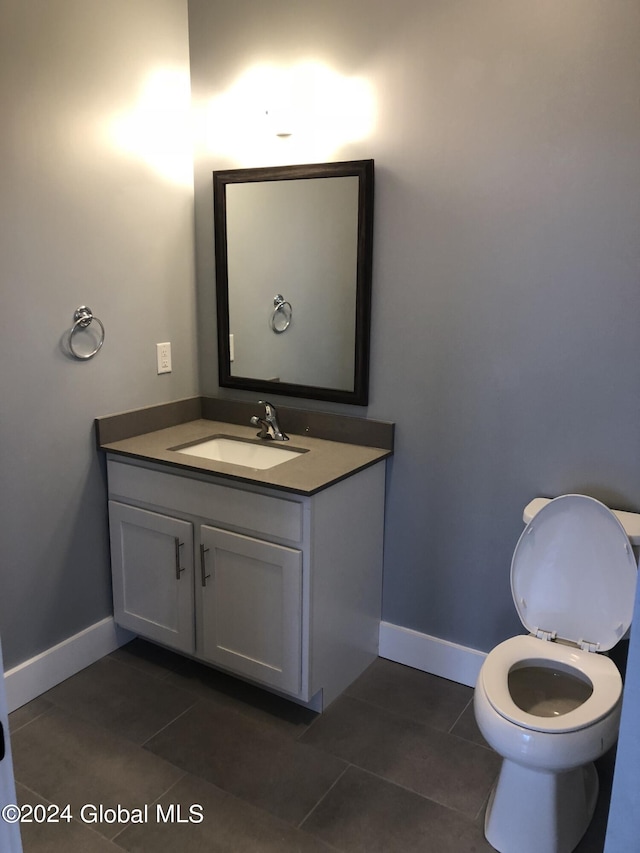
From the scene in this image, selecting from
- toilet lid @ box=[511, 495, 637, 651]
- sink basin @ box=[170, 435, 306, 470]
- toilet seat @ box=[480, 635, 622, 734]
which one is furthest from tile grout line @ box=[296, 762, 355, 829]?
sink basin @ box=[170, 435, 306, 470]

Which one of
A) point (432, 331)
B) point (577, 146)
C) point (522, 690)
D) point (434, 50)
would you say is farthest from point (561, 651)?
point (434, 50)

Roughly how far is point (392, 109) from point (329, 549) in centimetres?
146

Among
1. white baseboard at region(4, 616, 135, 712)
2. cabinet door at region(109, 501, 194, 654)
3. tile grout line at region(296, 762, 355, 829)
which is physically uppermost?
cabinet door at region(109, 501, 194, 654)

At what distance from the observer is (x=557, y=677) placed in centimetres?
192

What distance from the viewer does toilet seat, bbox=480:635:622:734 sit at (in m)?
1.63

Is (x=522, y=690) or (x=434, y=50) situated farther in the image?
(x=434, y=50)

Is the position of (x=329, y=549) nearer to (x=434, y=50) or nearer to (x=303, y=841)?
(x=303, y=841)

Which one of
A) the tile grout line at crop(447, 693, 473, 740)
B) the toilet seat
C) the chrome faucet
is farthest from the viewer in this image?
the chrome faucet

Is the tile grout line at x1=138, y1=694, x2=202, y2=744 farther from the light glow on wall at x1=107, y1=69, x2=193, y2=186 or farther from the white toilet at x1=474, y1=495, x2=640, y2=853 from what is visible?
the light glow on wall at x1=107, y1=69, x2=193, y2=186

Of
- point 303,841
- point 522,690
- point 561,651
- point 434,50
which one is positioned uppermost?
point 434,50

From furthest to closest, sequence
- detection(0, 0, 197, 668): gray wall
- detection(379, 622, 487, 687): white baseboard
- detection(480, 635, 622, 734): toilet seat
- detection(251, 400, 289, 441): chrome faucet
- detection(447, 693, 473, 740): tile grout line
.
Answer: detection(251, 400, 289, 441): chrome faucet
detection(379, 622, 487, 687): white baseboard
detection(447, 693, 473, 740): tile grout line
detection(0, 0, 197, 668): gray wall
detection(480, 635, 622, 734): toilet seat

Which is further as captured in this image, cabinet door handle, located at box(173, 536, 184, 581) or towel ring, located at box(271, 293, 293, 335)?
towel ring, located at box(271, 293, 293, 335)

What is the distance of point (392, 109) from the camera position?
7.39 ft

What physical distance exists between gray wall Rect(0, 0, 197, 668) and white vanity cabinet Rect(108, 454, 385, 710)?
19 cm
